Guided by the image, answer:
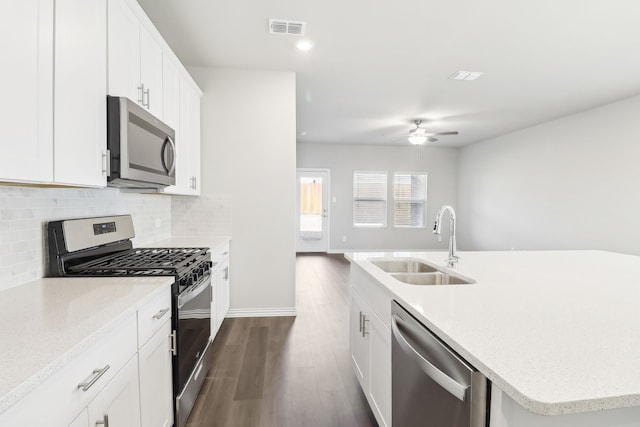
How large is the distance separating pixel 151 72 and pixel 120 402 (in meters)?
1.92

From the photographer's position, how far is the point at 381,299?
1545 mm

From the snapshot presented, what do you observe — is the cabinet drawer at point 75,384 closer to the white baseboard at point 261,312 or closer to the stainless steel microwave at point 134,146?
the stainless steel microwave at point 134,146

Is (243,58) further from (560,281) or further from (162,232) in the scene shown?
(560,281)

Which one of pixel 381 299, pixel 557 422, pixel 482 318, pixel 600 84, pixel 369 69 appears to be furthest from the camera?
pixel 600 84

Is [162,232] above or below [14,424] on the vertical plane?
above

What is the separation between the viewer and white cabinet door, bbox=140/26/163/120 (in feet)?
6.39

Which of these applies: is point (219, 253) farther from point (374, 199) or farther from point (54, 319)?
point (374, 199)

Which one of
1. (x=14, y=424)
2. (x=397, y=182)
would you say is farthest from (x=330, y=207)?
(x=14, y=424)

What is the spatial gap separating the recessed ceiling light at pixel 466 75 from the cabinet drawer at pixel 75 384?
3.73 meters

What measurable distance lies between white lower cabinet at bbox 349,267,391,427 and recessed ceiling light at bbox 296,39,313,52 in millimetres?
2060

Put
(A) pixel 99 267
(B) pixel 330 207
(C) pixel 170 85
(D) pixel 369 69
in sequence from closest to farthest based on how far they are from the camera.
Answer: (A) pixel 99 267 → (C) pixel 170 85 → (D) pixel 369 69 → (B) pixel 330 207

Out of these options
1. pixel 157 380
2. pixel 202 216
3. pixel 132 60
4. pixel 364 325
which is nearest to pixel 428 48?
pixel 132 60

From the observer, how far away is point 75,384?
0.87m

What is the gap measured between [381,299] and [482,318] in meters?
0.56
